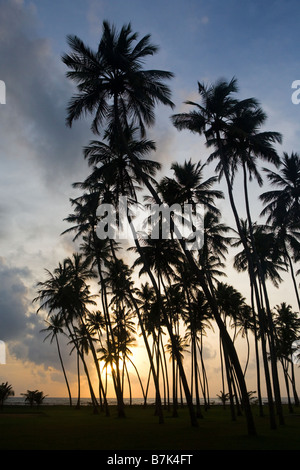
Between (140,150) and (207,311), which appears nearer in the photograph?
(140,150)

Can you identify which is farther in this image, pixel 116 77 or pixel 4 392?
pixel 4 392

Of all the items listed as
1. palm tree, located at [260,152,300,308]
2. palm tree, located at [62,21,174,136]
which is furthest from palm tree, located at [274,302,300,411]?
palm tree, located at [62,21,174,136]

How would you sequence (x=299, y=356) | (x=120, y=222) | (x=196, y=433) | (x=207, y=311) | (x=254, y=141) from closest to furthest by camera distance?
1. (x=196, y=433)
2. (x=254, y=141)
3. (x=120, y=222)
4. (x=207, y=311)
5. (x=299, y=356)

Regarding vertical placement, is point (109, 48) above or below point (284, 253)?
above

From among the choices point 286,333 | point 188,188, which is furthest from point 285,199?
point 286,333

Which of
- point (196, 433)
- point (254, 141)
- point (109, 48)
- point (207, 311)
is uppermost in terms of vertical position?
point (109, 48)

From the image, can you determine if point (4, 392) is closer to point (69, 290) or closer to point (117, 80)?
point (69, 290)

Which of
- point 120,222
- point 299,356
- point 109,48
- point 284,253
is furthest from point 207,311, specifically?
point 109,48

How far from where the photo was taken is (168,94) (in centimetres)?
1970

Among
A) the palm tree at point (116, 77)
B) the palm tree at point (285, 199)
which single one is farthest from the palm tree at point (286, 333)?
the palm tree at point (116, 77)

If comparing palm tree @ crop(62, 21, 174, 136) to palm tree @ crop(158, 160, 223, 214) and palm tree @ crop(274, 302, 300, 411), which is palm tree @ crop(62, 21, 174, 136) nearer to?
palm tree @ crop(158, 160, 223, 214)
